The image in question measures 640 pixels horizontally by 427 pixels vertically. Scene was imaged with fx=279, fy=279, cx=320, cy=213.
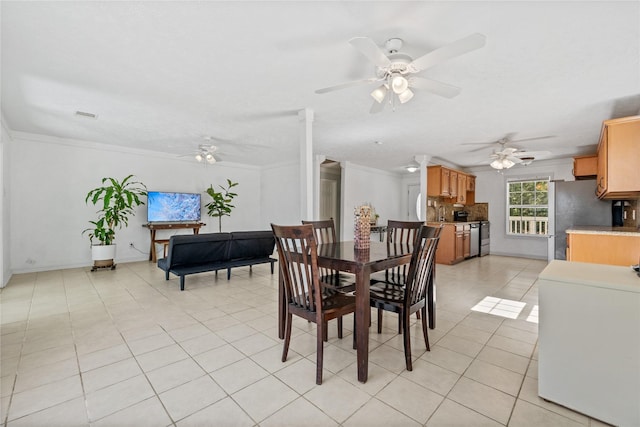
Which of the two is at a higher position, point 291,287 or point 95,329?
point 291,287

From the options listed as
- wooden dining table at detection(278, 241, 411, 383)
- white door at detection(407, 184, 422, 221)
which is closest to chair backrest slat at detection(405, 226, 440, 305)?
wooden dining table at detection(278, 241, 411, 383)

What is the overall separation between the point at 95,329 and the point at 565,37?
465 centimetres

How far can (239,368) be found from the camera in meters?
2.02

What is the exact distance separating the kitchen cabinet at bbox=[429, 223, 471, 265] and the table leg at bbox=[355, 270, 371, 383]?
15.3ft

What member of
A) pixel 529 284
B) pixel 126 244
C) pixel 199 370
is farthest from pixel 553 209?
pixel 126 244

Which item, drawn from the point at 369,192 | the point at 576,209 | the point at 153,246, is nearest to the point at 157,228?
the point at 153,246

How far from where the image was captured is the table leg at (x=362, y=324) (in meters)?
1.83

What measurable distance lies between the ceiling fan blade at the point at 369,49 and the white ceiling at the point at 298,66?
0.25m

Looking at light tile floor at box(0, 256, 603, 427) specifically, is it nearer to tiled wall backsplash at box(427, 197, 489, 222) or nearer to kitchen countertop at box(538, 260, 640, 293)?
kitchen countertop at box(538, 260, 640, 293)

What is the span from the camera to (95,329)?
266 centimetres

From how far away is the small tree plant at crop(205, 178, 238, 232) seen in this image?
22.7 ft

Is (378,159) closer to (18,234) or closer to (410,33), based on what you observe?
(410,33)

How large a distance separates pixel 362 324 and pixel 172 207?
5.88 metres

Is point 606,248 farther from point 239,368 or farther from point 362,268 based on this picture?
point 239,368
